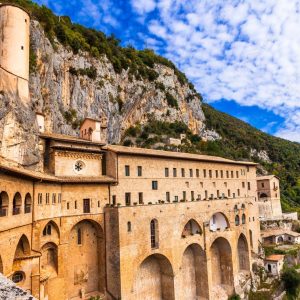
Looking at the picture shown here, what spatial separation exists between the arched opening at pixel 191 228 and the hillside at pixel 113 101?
1999cm

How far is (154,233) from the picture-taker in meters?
29.8

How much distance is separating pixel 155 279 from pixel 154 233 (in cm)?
592

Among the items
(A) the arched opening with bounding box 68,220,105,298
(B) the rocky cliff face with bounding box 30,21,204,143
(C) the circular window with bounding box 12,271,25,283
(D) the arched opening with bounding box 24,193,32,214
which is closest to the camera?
(C) the circular window with bounding box 12,271,25,283

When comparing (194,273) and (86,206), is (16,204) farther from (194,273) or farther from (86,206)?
(194,273)

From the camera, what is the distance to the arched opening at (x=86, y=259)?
86.8 feet

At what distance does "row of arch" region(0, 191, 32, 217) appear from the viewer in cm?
1710

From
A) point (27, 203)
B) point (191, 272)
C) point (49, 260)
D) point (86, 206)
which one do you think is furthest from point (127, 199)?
point (191, 272)

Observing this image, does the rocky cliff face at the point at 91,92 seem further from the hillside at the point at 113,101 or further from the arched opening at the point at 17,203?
the arched opening at the point at 17,203

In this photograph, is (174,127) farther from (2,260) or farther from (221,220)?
(2,260)

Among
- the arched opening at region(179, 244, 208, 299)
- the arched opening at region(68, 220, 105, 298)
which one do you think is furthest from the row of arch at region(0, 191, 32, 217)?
the arched opening at region(179, 244, 208, 299)

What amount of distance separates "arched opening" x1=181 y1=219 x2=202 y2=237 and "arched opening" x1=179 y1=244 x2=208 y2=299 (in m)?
1.59

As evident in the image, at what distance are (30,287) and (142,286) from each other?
44.6 feet

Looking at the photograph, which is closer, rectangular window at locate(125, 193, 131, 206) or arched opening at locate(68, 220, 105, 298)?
arched opening at locate(68, 220, 105, 298)

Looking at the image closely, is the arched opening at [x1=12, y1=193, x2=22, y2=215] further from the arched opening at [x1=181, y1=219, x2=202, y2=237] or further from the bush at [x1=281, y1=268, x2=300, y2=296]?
the bush at [x1=281, y1=268, x2=300, y2=296]
